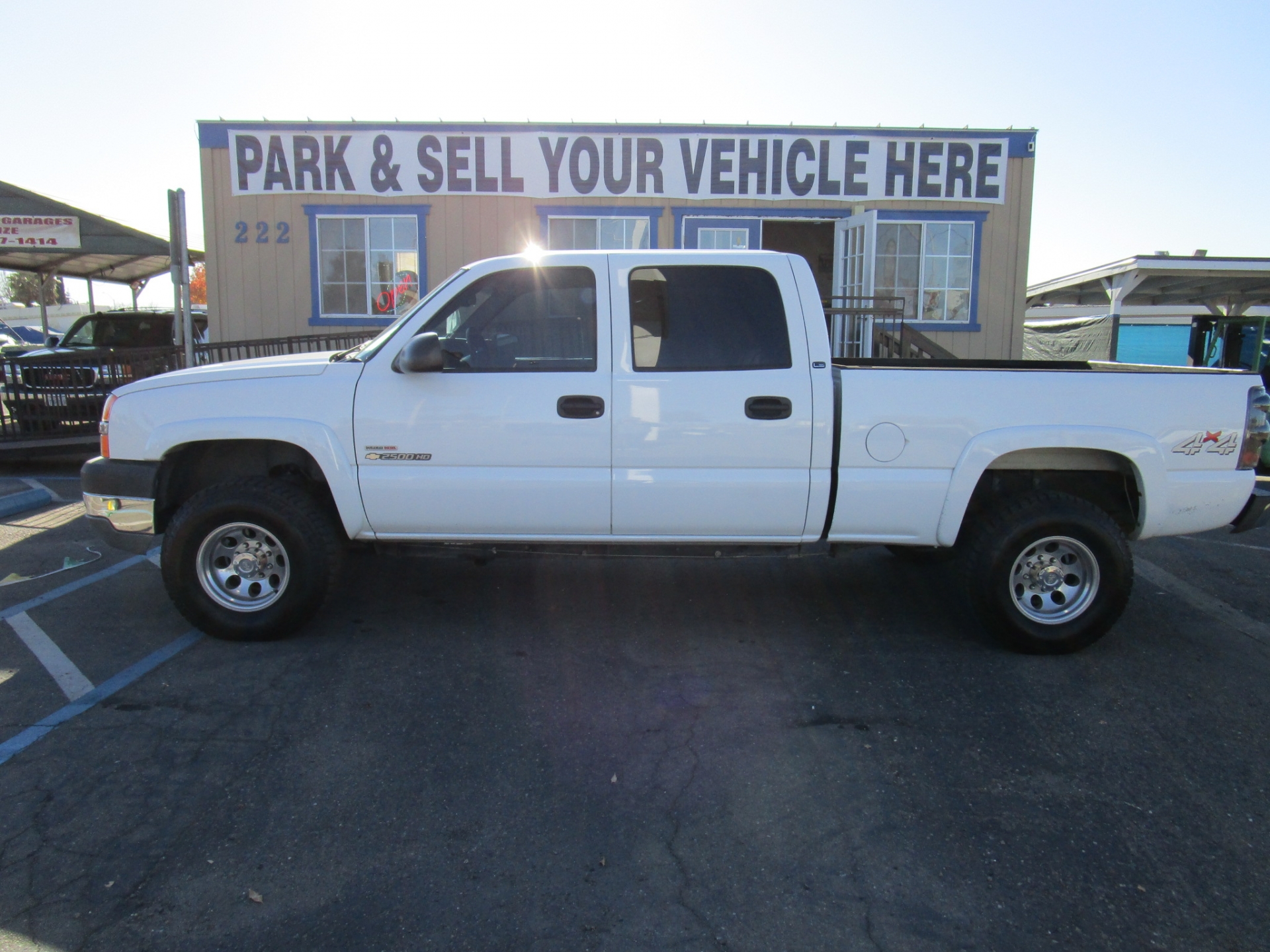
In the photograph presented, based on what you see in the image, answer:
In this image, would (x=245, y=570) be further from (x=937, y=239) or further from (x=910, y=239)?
(x=937, y=239)

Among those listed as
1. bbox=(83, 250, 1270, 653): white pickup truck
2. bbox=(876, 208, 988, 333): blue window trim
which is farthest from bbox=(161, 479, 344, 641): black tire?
bbox=(876, 208, 988, 333): blue window trim

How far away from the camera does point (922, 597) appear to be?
5.70 m

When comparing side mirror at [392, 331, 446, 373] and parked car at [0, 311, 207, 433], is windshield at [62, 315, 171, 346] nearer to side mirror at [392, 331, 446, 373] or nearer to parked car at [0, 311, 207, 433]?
parked car at [0, 311, 207, 433]

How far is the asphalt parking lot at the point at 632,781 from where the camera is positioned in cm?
269

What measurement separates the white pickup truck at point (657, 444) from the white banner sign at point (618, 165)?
792 cm

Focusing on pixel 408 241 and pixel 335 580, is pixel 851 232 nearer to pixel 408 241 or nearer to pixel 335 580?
pixel 408 241

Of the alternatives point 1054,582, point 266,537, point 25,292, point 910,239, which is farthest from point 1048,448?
point 25,292

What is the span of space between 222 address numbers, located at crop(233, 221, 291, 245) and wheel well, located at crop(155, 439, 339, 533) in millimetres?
8248

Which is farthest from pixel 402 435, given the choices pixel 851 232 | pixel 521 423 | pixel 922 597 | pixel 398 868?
pixel 851 232

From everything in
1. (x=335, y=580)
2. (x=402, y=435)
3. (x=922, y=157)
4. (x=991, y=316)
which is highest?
(x=922, y=157)

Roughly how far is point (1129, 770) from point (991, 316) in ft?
32.5

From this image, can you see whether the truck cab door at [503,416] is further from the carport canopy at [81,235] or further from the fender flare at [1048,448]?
the carport canopy at [81,235]

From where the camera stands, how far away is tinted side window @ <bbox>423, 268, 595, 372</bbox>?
4.57m

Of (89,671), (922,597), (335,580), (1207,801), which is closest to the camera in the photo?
(1207,801)
